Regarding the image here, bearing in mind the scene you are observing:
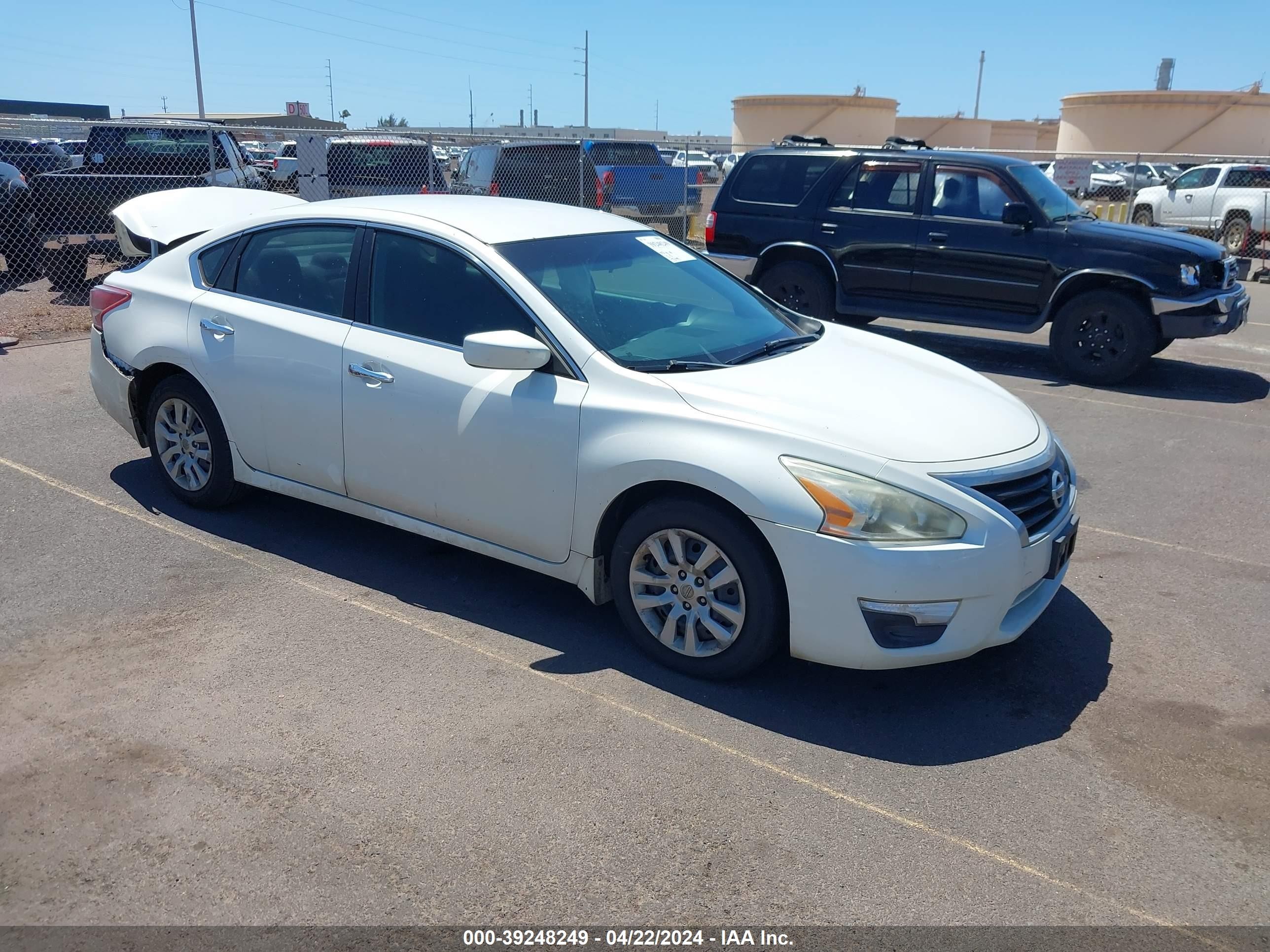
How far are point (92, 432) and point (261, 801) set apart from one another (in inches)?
186

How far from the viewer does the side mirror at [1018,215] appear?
934cm

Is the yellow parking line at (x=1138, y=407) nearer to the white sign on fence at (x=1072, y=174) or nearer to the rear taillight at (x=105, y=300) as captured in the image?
the rear taillight at (x=105, y=300)

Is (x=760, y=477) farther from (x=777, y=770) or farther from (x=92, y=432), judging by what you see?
(x=92, y=432)

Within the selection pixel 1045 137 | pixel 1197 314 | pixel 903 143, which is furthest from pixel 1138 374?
pixel 1045 137

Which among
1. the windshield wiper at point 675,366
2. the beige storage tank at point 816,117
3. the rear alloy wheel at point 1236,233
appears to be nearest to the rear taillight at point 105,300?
the windshield wiper at point 675,366

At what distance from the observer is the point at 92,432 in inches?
279

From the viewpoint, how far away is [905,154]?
32.8 feet

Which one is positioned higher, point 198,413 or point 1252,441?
point 198,413

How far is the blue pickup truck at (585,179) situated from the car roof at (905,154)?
4.83 m

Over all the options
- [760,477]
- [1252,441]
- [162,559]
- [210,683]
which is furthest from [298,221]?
[1252,441]

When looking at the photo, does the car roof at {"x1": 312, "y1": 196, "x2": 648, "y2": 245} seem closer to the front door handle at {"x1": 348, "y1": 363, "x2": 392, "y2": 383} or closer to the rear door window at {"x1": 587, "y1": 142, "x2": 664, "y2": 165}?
the front door handle at {"x1": 348, "y1": 363, "x2": 392, "y2": 383}

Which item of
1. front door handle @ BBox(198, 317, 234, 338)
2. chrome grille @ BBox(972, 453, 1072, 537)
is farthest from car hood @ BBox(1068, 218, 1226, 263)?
front door handle @ BBox(198, 317, 234, 338)

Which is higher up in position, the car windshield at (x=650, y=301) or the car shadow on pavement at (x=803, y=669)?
the car windshield at (x=650, y=301)

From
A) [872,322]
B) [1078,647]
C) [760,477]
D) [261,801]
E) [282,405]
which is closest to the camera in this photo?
[261,801]
